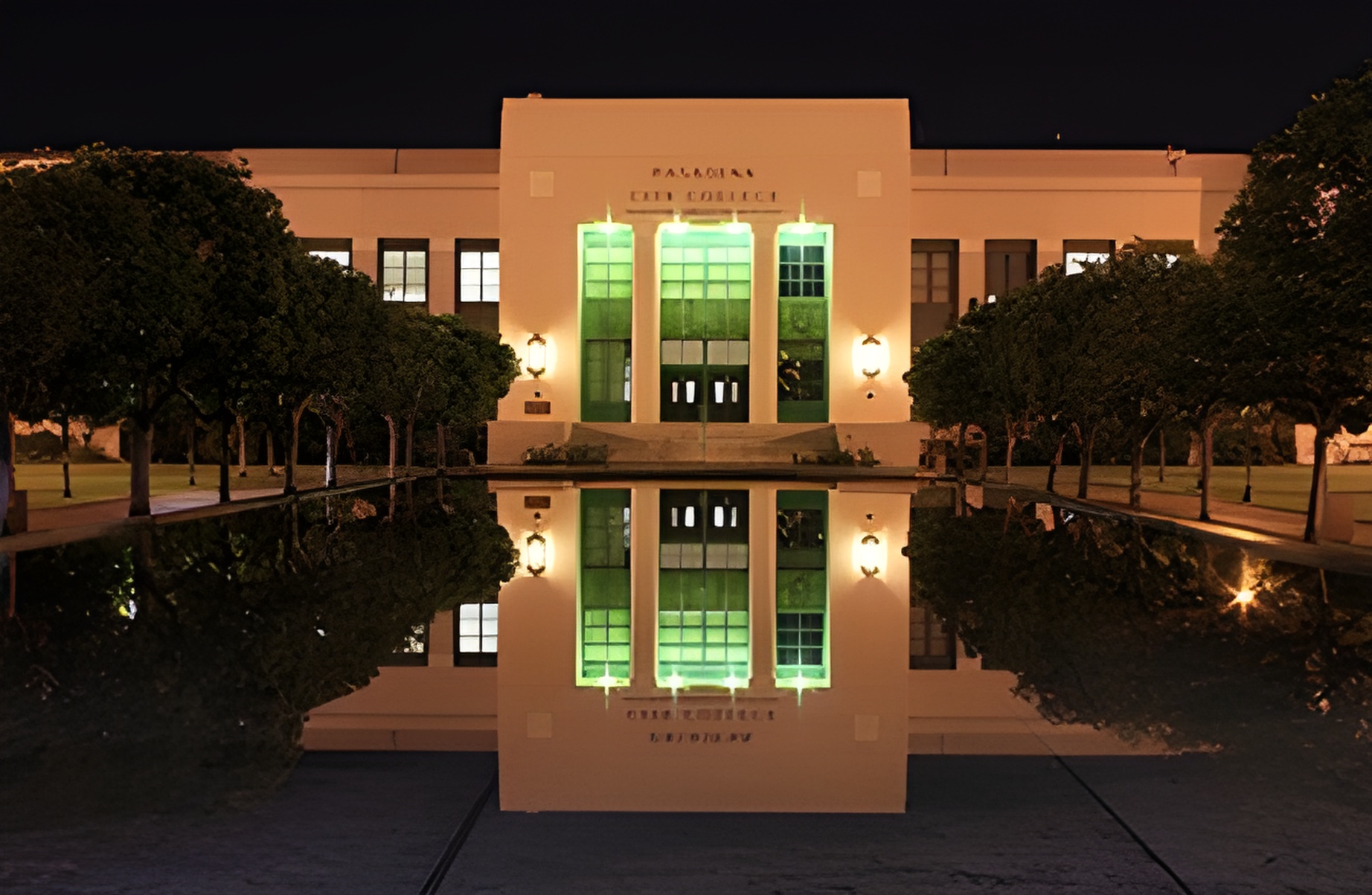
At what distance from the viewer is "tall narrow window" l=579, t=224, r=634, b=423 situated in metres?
66.0

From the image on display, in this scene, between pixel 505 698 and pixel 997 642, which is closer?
pixel 505 698

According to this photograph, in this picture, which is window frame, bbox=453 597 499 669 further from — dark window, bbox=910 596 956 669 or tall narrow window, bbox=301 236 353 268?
tall narrow window, bbox=301 236 353 268

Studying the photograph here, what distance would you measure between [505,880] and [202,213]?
2741 centimetres

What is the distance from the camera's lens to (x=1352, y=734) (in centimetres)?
858

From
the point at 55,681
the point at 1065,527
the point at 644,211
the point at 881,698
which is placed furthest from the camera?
the point at 644,211

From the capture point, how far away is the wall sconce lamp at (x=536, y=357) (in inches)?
2547

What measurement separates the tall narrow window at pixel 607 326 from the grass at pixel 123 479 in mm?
10637

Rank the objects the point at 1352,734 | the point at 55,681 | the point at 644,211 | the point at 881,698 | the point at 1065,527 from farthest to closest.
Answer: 1. the point at 644,211
2. the point at 1065,527
3. the point at 55,681
4. the point at 881,698
5. the point at 1352,734

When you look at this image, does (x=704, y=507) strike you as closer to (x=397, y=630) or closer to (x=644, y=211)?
(x=397, y=630)

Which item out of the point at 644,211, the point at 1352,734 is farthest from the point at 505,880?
the point at 644,211

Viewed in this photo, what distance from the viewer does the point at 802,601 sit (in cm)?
1505

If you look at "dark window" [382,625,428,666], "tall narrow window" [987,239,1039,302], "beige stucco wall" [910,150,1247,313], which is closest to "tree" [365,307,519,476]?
"dark window" [382,625,428,666]

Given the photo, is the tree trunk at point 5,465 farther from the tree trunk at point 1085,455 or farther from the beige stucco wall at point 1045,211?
the beige stucco wall at point 1045,211

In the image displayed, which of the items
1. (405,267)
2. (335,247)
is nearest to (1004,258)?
(405,267)
